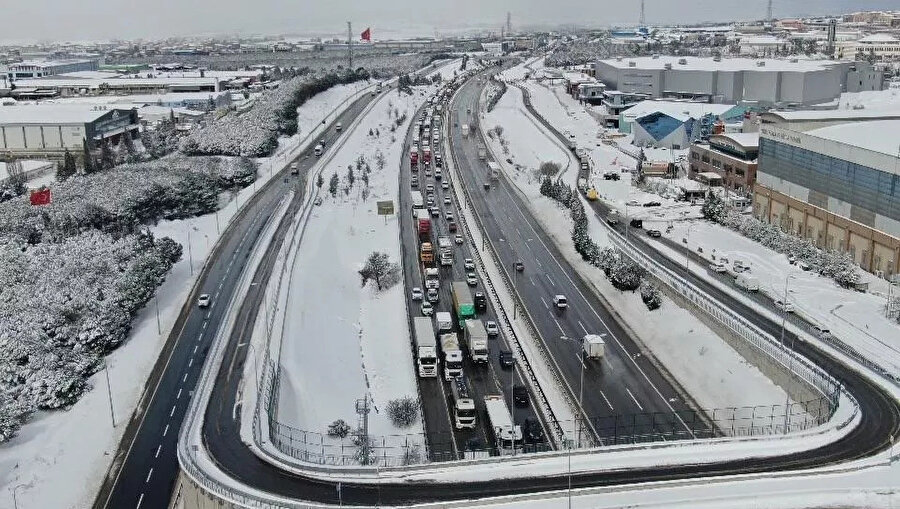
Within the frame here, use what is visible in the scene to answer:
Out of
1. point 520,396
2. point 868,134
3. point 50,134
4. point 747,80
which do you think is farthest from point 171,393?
point 747,80

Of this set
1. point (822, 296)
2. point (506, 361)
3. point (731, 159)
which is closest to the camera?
point (506, 361)

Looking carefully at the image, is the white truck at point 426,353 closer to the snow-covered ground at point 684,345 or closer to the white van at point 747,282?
the snow-covered ground at point 684,345

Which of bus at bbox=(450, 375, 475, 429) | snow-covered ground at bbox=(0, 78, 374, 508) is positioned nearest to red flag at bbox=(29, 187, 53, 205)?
snow-covered ground at bbox=(0, 78, 374, 508)

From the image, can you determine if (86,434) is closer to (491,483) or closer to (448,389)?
(448,389)

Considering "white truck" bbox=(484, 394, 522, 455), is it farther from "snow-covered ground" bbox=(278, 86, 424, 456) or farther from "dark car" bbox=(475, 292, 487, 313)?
"dark car" bbox=(475, 292, 487, 313)

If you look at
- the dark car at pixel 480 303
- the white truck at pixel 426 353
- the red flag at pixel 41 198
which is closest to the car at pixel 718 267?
the dark car at pixel 480 303

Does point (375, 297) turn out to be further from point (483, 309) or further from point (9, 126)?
point (9, 126)
